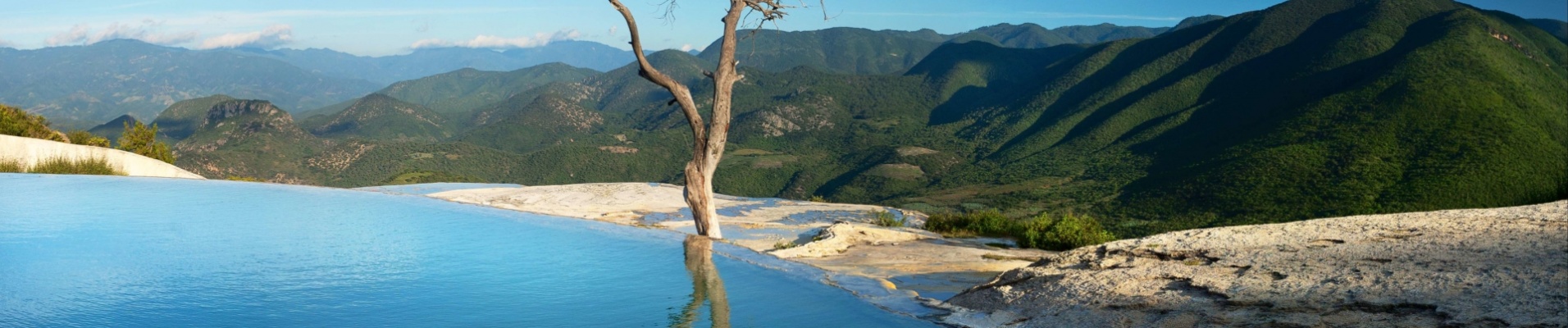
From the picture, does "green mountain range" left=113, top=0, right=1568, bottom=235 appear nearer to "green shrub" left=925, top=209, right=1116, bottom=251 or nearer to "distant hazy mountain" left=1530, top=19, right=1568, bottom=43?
"green shrub" left=925, top=209, right=1116, bottom=251

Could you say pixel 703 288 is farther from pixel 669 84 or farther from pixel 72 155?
pixel 72 155

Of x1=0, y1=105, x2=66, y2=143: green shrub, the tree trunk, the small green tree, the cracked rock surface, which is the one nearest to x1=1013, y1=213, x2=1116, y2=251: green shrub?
the cracked rock surface

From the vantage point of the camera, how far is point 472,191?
25406 millimetres

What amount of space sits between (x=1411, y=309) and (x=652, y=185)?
22.0 meters

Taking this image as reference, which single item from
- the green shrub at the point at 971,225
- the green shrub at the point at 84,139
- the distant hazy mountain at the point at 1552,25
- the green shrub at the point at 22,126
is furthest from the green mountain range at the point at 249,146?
the distant hazy mountain at the point at 1552,25

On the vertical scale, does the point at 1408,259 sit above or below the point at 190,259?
above

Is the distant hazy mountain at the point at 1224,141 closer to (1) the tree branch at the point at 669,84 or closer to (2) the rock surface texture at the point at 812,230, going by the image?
(2) the rock surface texture at the point at 812,230

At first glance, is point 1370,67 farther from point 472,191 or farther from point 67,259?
point 67,259

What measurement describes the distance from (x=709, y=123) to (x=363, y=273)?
666cm

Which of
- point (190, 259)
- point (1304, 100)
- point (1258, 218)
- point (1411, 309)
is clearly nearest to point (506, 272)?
point (190, 259)

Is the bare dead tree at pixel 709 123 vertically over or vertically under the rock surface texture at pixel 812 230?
over

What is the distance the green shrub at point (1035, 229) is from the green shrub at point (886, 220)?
2.55 ft

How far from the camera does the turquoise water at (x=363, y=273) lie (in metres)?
8.95

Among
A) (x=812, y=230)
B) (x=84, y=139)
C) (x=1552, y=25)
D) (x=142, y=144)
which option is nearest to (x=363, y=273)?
(x=812, y=230)
